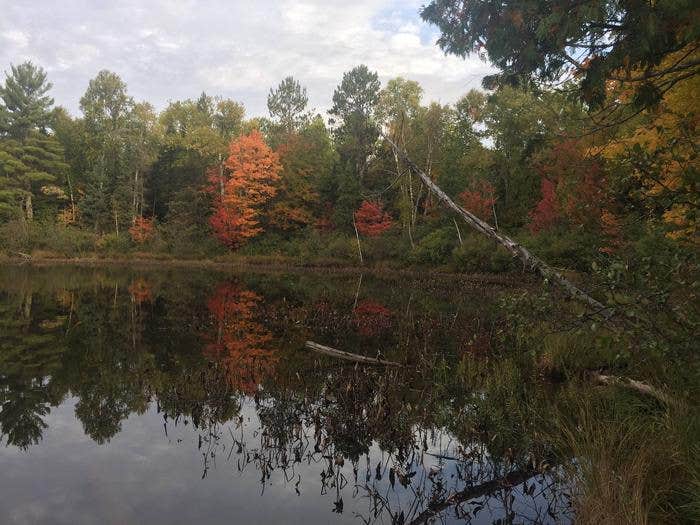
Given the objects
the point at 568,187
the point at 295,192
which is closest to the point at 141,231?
the point at 295,192

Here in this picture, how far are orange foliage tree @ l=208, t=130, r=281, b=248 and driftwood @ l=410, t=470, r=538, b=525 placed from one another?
3567cm

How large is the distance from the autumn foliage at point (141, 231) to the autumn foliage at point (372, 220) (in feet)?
60.5

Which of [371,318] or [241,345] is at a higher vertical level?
[371,318]

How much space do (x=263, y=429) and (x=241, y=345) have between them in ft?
16.2

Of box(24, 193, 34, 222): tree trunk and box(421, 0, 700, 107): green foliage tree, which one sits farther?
box(24, 193, 34, 222): tree trunk

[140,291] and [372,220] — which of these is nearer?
[140,291]

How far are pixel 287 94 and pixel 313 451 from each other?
5762 centimetres

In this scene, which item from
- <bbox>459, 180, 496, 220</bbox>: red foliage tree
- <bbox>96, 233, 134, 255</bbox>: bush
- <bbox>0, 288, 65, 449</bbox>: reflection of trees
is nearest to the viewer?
<bbox>0, 288, 65, 449</bbox>: reflection of trees

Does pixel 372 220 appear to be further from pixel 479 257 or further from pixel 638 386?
pixel 638 386

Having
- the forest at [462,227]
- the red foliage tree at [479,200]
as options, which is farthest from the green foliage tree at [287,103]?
the red foliage tree at [479,200]

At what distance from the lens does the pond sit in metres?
4.82

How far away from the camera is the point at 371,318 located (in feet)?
47.4

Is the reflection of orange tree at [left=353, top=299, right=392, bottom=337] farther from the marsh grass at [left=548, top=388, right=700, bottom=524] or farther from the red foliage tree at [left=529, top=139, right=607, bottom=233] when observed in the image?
the red foliage tree at [left=529, top=139, right=607, bottom=233]

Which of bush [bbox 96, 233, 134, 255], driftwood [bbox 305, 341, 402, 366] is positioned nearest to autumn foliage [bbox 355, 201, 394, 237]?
bush [bbox 96, 233, 134, 255]
